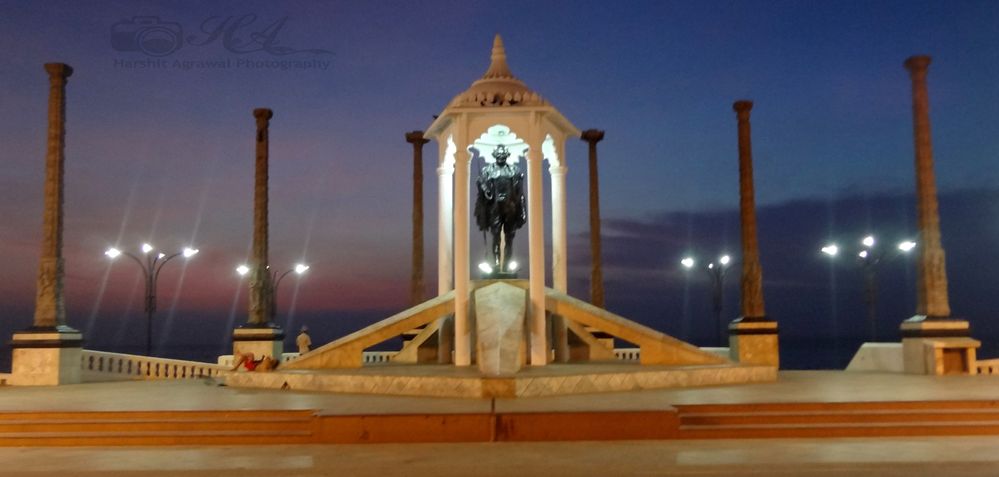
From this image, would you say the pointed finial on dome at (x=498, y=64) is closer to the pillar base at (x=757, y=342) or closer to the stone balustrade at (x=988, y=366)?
the pillar base at (x=757, y=342)

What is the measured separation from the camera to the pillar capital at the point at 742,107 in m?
20.7

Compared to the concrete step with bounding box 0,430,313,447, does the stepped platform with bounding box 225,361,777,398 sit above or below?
above

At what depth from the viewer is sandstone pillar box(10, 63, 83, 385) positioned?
56.3ft

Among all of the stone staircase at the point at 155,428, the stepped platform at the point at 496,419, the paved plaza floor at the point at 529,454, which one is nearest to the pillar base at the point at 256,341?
the paved plaza floor at the point at 529,454

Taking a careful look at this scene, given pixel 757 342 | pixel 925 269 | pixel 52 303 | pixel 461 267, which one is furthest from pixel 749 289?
pixel 52 303

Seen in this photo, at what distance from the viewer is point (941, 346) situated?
17.7 m

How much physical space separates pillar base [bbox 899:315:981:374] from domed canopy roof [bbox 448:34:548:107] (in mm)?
9388

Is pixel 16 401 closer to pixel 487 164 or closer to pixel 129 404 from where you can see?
pixel 129 404

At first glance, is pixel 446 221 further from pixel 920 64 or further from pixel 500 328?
pixel 920 64

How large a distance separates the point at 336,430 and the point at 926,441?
6499mm

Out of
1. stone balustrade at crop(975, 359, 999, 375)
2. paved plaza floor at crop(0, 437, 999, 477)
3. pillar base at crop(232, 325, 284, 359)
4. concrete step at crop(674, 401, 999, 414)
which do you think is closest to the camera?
paved plaza floor at crop(0, 437, 999, 477)

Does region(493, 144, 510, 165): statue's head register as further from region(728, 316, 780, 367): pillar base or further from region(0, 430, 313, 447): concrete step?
region(0, 430, 313, 447): concrete step

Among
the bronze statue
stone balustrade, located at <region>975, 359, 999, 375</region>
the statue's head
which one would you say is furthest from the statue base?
stone balustrade, located at <region>975, 359, 999, 375</region>

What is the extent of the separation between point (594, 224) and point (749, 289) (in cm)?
680
